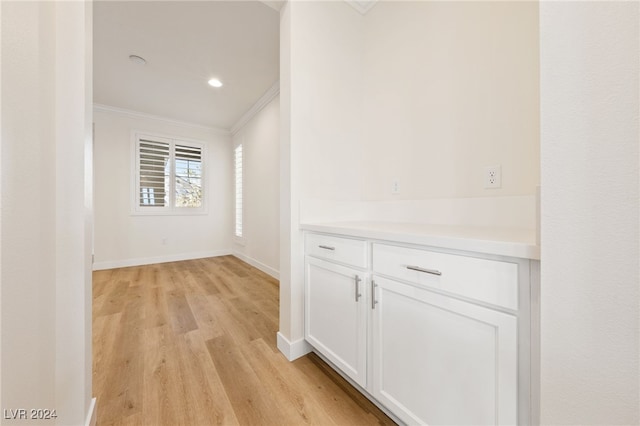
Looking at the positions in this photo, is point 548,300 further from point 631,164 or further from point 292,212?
point 292,212

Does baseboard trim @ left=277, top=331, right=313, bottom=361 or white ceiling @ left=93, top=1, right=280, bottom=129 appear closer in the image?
baseboard trim @ left=277, top=331, right=313, bottom=361

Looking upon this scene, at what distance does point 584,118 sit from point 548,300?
1.33 ft

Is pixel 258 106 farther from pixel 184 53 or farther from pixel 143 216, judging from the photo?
pixel 143 216

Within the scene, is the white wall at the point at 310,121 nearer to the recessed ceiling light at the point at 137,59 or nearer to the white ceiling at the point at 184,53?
the white ceiling at the point at 184,53

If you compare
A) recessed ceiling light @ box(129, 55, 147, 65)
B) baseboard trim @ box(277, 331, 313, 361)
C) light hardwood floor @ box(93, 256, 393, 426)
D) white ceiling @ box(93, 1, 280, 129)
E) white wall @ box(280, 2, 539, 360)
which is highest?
white ceiling @ box(93, 1, 280, 129)

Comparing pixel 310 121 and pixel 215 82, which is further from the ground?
pixel 215 82

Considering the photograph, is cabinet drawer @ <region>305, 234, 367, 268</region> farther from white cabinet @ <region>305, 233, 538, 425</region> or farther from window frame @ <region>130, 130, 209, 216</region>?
window frame @ <region>130, 130, 209, 216</region>

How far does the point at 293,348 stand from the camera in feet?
4.79

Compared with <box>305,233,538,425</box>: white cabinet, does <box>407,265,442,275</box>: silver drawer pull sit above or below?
above

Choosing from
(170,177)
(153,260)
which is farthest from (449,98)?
(153,260)

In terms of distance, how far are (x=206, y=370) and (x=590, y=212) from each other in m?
1.78

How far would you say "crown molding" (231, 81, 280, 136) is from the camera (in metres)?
3.09

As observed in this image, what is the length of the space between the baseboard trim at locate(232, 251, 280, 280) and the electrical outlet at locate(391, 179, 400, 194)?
2.10 m

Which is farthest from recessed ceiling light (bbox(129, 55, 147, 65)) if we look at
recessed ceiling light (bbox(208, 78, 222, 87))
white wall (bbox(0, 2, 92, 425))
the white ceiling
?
white wall (bbox(0, 2, 92, 425))
